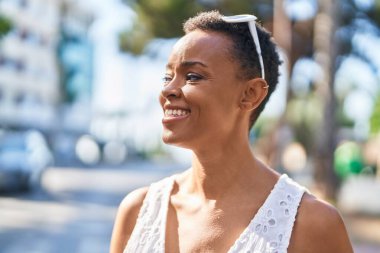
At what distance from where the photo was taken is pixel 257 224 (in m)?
A: 1.61

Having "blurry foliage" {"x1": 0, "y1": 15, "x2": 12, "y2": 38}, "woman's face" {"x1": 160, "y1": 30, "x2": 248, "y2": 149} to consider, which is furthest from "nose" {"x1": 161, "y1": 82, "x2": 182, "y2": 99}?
"blurry foliage" {"x1": 0, "y1": 15, "x2": 12, "y2": 38}

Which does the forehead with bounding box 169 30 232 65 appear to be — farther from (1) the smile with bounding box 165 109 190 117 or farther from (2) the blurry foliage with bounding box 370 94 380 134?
(2) the blurry foliage with bounding box 370 94 380 134

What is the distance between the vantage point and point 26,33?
49.8 meters

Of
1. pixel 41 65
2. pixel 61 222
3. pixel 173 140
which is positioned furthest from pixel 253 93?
pixel 41 65

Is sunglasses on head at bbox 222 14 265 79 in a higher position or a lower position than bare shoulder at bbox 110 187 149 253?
higher

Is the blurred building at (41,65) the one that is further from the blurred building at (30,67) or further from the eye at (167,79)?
the eye at (167,79)

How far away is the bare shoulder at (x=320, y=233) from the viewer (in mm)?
1535

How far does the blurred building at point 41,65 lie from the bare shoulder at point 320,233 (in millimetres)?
43449

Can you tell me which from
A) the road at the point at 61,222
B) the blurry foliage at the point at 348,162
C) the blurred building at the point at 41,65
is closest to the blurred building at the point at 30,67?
the blurred building at the point at 41,65

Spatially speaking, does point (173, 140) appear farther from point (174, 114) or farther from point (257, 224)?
point (257, 224)

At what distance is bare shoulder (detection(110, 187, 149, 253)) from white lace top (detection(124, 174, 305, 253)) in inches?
1.0

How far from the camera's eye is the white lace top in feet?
5.15

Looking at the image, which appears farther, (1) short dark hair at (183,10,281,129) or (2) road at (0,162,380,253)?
(2) road at (0,162,380,253)

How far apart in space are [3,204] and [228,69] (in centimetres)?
1346
